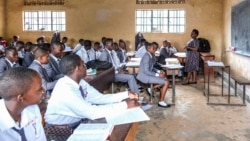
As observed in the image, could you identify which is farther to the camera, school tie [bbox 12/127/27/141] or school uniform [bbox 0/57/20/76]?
school uniform [bbox 0/57/20/76]

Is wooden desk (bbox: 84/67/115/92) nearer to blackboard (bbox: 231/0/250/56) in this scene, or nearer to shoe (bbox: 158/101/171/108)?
shoe (bbox: 158/101/171/108)

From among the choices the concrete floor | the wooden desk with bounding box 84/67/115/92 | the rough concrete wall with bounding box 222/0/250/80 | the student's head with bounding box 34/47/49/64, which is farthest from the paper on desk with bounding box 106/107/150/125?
the rough concrete wall with bounding box 222/0/250/80

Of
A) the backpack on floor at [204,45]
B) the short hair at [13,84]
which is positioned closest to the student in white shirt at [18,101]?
the short hair at [13,84]

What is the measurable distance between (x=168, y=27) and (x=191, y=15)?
0.85 m

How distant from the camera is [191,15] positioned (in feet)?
34.6

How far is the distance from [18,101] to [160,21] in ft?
32.0

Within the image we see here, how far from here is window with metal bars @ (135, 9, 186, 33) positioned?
423 inches

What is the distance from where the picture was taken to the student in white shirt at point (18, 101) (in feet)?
4.64

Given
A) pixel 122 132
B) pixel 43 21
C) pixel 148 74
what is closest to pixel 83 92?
pixel 122 132

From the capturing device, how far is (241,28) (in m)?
7.15

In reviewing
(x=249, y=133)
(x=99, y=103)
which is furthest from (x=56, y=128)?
Result: (x=249, y=133)

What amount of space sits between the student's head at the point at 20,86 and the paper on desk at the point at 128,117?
20.9 inches

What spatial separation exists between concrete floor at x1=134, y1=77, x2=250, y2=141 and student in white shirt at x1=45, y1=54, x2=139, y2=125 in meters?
1.75

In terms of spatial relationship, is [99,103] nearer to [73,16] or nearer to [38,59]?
[38,59]
